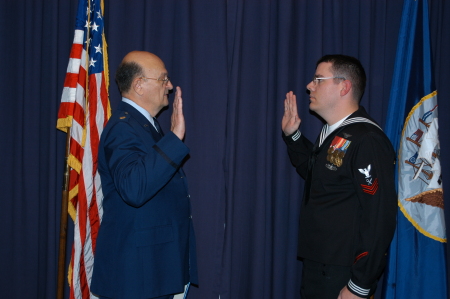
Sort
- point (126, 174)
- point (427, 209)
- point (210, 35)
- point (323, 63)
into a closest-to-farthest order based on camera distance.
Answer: point (126, 174) → point (323, 63) → point (427, 209) → point (210, 35)

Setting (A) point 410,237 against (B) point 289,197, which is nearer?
(A) point 410,237

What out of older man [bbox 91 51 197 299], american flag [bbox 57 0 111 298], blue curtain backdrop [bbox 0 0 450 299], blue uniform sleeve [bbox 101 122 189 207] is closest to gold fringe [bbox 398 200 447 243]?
blue curtain backdrop [bbox 0 0 450 299]

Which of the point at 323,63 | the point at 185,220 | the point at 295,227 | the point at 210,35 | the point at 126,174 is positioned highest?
the point at 210,35

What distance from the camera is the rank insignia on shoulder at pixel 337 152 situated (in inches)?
69.4

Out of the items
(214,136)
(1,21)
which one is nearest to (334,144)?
(214,136)

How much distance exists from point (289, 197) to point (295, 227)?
0.72 ft

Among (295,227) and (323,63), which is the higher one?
(323,63)

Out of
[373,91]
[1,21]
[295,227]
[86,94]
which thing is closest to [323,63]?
[373,91]

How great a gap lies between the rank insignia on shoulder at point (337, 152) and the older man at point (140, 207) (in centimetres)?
73

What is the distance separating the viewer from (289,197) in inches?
104

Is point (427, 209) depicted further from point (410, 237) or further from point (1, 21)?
point (1, 21)

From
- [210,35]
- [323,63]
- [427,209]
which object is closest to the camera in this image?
[323,63]

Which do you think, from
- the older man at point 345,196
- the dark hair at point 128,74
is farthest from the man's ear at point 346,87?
the dark hair at point 128,74

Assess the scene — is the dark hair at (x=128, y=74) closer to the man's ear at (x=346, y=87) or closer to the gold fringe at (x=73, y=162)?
the gold fringe at (x=73, y=162)
